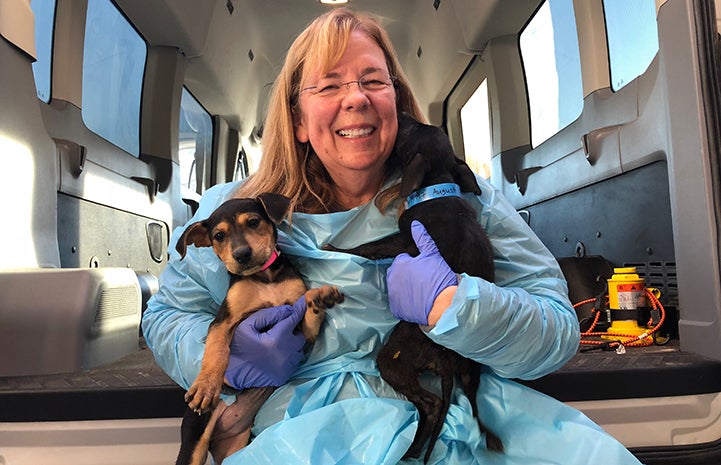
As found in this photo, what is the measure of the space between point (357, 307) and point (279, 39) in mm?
1849

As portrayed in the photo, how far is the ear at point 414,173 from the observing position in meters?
→ 1.50

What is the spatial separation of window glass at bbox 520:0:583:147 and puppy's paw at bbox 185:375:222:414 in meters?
2.38

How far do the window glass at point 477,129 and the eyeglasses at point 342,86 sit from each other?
4.66ft

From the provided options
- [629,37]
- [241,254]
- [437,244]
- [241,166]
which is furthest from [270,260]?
[629,37]

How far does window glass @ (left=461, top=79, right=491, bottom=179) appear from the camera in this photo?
2916 mm

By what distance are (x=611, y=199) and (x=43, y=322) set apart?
2.48 meters

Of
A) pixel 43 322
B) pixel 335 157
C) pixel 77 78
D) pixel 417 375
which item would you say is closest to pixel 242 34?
pixel 77 78

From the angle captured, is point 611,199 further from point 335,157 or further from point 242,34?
point 242,34

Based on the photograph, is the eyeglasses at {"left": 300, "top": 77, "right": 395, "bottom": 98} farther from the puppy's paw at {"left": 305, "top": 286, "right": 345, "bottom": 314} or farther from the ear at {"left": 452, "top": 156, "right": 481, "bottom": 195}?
the puppy's paw at {"left": 305, "top": 286, "right": 345, "bottom": 314}

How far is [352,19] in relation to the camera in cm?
163

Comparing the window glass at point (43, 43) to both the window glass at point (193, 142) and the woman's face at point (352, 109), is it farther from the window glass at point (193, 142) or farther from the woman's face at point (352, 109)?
the woman's face at point (352, 109)

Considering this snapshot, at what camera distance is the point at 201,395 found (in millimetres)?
1290

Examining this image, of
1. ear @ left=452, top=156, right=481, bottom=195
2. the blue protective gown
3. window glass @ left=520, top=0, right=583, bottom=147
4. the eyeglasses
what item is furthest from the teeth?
window glass @ left=520, top=0, right=583, bottom=147

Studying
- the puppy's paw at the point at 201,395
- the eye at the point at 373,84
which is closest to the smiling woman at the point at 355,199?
the eye at the point at 373,84
